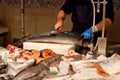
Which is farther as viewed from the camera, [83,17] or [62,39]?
[83,17]

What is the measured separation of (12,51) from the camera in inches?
74.5

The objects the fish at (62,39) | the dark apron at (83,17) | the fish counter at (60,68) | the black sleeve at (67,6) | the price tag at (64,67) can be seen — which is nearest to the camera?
the fish counter at (60,68)

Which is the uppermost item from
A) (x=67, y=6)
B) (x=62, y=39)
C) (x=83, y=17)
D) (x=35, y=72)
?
(x=67, y=6)

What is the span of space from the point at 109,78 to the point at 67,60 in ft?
1.13

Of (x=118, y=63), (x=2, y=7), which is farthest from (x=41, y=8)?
(x=118, y=63)

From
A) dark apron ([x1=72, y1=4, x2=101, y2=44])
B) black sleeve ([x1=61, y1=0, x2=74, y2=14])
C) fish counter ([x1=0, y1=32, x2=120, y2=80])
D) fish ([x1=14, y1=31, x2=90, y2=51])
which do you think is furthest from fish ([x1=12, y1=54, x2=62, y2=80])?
black sleeve ([x1=61, y1=0, x2=74, y2=14])

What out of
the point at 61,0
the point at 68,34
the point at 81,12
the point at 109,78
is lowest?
the point at 109,78

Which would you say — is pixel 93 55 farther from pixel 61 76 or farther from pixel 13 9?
pixel 13 9

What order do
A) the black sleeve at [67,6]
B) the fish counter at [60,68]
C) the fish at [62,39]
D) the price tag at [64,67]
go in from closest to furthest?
the fish counter at [60,68] → the price tag at [64,67] → the fish at [62,39] → the black sleeve at [67,6]

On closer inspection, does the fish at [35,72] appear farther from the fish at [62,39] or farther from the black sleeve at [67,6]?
the black sleeve at [67,6]

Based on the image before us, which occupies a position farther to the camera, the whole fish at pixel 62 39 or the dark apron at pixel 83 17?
the dark apron at pixel 83 17

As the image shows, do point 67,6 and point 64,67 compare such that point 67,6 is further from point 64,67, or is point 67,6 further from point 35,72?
point 35,72

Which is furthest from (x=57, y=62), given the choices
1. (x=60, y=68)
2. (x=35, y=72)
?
(x=35, y=72)

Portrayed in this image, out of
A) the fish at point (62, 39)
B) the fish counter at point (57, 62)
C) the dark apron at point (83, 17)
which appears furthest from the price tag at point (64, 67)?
Result: the dark apron at point (83, 17)
